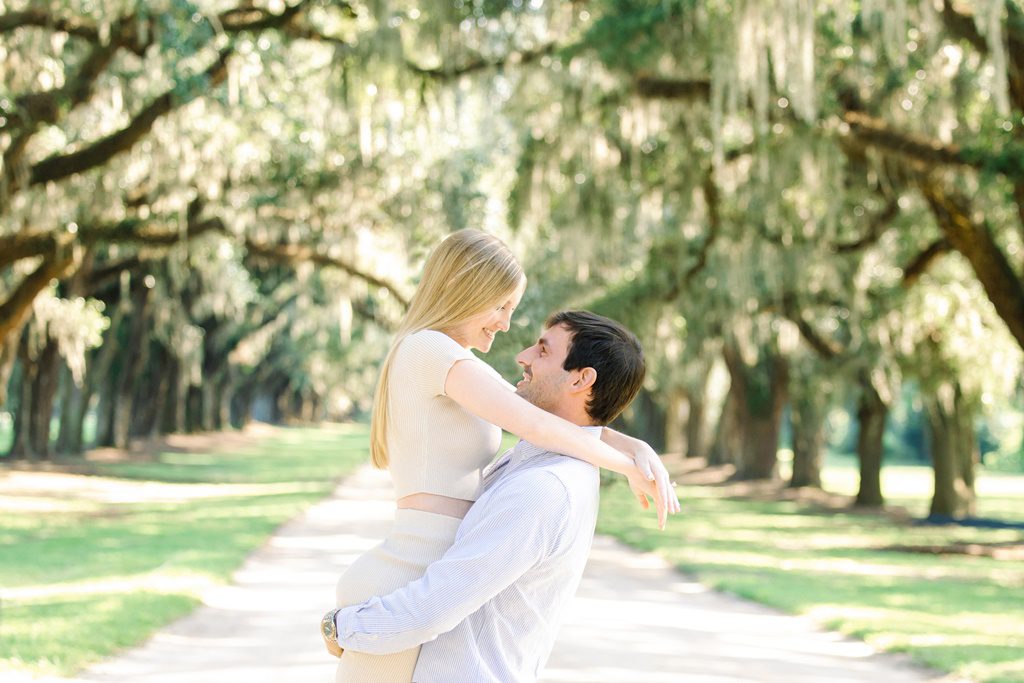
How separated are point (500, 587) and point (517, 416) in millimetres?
341

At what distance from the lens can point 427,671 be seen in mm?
2414

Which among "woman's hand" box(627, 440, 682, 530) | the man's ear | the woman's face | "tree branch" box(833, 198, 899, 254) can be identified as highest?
"tree branch" box(833, 198, 899, 254)

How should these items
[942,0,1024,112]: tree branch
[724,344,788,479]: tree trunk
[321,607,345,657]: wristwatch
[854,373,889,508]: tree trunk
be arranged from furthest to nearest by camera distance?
[724,344,788,479]: tree trunk
[854,373,889,508]: tree trunk
[942,0,1024,112]: tree branch
[321,607,345,657]: wristwatch

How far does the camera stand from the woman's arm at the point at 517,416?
2.43 meters

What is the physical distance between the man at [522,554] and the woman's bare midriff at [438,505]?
0.11 metres

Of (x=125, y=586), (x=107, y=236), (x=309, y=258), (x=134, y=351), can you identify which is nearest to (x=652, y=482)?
(x=125, y=586)

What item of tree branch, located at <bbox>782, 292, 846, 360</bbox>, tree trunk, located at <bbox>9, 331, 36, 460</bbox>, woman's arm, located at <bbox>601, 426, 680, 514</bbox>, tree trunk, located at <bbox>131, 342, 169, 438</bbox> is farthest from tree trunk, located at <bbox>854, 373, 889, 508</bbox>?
woman's arm, located at <bbox>601, 426, 680, 514</bbox>

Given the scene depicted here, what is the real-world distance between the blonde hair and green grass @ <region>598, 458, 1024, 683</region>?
19.4ft

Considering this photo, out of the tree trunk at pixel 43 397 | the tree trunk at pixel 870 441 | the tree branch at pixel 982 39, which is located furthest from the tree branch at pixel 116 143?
the tree trunk at pixel 870 441

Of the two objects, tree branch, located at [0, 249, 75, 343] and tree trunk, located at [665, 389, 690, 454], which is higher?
tree branch, located at [0, 249, 75, 343]

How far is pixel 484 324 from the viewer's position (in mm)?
2611

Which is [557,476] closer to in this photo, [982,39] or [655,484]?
[655,484]

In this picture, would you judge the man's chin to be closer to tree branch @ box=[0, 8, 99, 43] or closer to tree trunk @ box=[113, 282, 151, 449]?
tree branch @ box=[0, 8, 99, 43]

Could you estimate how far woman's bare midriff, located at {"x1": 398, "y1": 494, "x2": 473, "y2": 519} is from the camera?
251 cm
